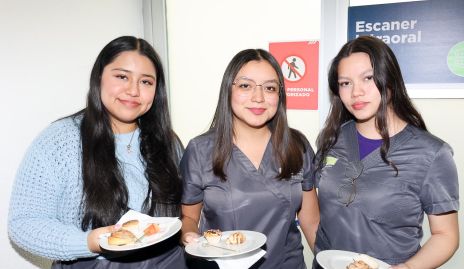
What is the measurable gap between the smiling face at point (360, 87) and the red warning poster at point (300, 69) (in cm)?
84

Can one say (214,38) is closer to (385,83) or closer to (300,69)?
(300,69)

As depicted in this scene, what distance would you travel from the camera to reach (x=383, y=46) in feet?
4.57

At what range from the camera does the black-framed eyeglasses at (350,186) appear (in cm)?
143

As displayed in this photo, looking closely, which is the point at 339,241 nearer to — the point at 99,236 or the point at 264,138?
the point at 264,138

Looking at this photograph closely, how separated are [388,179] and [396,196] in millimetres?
66

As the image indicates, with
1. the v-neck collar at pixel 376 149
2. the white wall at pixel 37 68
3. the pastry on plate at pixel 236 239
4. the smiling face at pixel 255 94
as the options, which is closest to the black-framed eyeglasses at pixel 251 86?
the smiling face at pixel 255 94

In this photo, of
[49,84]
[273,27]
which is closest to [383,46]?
[273,27]

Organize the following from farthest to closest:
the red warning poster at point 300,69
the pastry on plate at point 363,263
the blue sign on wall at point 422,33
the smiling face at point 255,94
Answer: the red warning poster at point 300,69 → the blue sign on wall at point 422,33 → the smiling face at point 255,94 → the pastry on plate at point 363,263

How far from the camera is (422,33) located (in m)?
1.97

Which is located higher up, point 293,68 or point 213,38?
point 213,38

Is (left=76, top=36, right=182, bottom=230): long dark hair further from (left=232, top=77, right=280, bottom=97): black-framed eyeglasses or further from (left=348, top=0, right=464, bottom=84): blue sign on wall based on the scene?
(left=348, top=0, right=464, bottom=84): blue sign on wall

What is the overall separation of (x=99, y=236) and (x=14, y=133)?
923mm

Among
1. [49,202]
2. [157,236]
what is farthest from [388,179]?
[49,202]

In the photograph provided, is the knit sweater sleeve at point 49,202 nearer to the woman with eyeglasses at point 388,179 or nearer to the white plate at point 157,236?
the white plate at point 157,236
